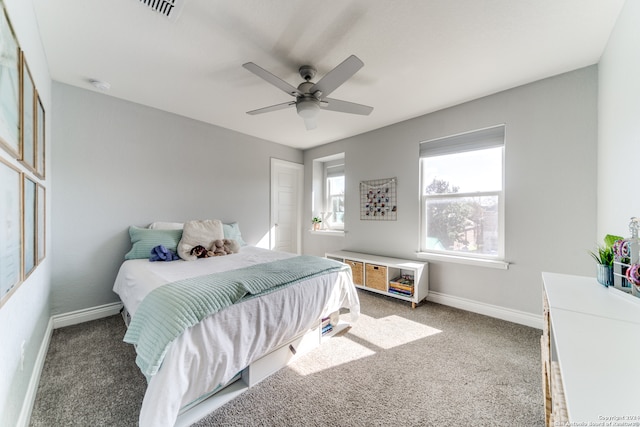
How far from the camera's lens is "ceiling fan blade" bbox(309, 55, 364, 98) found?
1552 millimetres

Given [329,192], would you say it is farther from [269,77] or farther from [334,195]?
[269,77]

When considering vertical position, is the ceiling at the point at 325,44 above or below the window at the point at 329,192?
above

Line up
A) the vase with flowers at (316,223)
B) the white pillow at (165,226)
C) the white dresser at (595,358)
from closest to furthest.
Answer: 1. the white dresser at (595,358)
2. the white pillow at (165,226)
3. the vase with flowers at (316,223)

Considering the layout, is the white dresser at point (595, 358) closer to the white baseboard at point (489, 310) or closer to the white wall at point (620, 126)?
the white wall at point (620, 126)

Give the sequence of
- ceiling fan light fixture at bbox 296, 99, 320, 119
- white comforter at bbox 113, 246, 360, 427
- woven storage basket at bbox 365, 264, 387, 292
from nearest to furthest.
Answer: white comforter at bbox 113, 246, 360, 427 < ceiling fan light fixture at bbox 296, 99, 320, 119 < woven storage basket at bbox 365, 264, 387, 292

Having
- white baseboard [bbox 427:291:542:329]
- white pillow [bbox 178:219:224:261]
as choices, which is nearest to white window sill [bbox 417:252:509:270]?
white baseboard [bbox 427:291:542:329]

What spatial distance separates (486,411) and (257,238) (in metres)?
3.45

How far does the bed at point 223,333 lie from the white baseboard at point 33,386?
0.56m

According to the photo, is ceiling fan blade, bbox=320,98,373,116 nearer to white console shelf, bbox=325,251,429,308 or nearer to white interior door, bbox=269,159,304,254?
white console shelf, bbox=325,251,429,308

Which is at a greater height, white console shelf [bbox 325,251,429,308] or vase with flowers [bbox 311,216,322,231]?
vase with flowers [bbox 311,216,322,231]

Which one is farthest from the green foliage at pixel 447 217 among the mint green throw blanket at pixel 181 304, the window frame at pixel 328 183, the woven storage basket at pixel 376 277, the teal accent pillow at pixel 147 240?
the teal accent pillow at pixel 147 240

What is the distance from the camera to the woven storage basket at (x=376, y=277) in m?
3.20

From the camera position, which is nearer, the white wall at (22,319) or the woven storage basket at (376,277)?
the white wall at (22,319)

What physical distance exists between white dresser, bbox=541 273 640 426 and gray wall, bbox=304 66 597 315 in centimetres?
135
